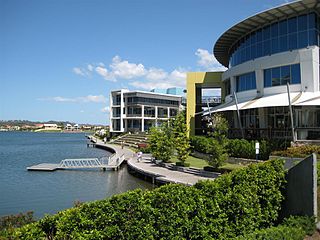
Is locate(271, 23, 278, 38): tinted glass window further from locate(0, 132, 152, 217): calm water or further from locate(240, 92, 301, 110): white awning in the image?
locate(0, 132, 152, 217): calm water

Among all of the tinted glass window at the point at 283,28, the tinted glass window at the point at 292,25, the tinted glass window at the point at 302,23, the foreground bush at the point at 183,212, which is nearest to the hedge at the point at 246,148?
the tinted glass window at the point at 283,28

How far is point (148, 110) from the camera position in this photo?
88.2 m

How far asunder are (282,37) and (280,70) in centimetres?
363

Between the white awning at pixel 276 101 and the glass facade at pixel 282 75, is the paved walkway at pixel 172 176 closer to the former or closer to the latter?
the white awning at pixel 276 101

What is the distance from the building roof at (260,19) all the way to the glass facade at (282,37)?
1.76 feet

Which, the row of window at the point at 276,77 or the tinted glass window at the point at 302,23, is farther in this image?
the tinted glass window at the point at 302,23

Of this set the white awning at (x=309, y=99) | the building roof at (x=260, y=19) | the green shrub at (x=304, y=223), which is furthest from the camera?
the building roof at (x=260, y=19)

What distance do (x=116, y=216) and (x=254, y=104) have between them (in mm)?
23394

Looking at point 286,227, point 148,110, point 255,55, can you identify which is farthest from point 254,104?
point 148,110

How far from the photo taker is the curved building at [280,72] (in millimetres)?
29141

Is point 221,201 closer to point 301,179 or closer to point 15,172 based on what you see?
point 301,179

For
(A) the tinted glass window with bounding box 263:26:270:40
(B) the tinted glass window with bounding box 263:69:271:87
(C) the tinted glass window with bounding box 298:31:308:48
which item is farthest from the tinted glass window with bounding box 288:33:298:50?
(B) the tinted glass window with bounding box 263:69:271:87

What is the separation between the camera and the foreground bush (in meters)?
8.41

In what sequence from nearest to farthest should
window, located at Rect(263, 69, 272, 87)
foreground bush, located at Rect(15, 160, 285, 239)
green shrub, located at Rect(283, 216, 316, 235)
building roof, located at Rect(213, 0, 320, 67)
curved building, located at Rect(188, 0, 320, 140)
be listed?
foreground bush, located at Rect(15, 160, 285, 239), green shrub, located at Rect(283, 216, 316, 235), curved building, located at Rect(188, 0, 320, 140), building roof, located at Rect(213, 0, 320, 67), window, located at Rect(263, 69, 272, 87)
